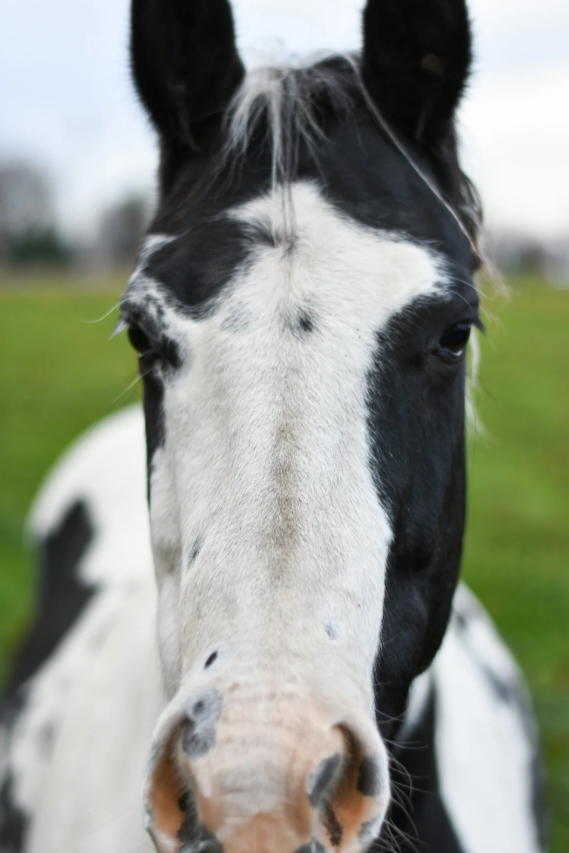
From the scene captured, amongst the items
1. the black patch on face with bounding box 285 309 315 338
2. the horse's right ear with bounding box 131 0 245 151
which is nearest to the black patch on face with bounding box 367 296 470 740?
the black patch on face with bounding box 285 309 315 338

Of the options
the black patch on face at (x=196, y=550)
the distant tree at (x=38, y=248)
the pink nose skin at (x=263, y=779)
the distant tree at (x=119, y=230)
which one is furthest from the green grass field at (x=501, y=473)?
the distant tree at (x=38, y=248)

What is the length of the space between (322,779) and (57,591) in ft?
7.97

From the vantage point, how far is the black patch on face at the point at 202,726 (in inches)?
41.6

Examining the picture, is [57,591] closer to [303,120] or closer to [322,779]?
[303,120]

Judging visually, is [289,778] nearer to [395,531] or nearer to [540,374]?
[395,531]

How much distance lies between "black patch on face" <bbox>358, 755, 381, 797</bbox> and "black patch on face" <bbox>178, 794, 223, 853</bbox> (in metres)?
0.20

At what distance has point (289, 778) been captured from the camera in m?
1.01

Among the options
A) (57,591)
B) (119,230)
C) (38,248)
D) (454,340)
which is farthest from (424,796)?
(38,248)

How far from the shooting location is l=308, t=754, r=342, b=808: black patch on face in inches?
40.3

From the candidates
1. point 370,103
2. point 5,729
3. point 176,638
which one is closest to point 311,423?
point 176,638

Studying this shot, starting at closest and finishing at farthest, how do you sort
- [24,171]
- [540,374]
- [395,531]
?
[395,531]
[540,374]
[24,171]

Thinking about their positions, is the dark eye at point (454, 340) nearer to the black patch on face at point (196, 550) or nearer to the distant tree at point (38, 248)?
the black patch on face at point (196, 550)

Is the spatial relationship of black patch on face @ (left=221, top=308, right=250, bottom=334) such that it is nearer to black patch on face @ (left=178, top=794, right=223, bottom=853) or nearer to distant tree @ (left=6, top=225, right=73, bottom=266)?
black patch on face @ (left=178, top=794, right=223, bottom=853)

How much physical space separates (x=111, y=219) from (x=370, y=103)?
153 feet
